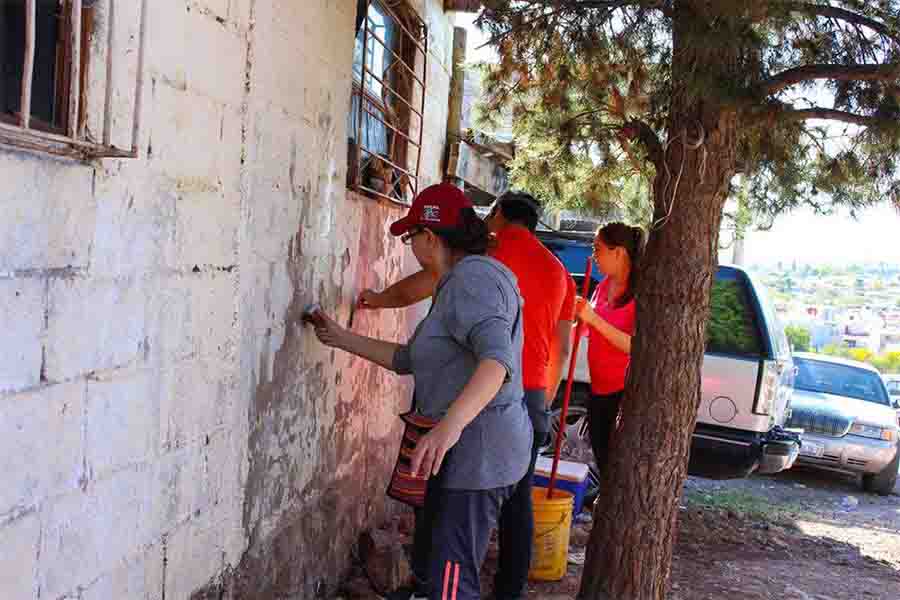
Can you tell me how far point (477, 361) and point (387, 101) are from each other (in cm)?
288

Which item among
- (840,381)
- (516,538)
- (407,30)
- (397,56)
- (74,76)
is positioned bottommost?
(516,538)

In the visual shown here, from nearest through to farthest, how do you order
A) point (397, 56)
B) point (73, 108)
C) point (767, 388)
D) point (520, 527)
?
point (73, 108)
point (520, 527)
point (397, 56)
point (767, 388)

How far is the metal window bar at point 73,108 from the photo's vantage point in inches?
69.9

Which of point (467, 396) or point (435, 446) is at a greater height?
point (467, 396)

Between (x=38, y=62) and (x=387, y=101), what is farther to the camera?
(x=387, y=101)

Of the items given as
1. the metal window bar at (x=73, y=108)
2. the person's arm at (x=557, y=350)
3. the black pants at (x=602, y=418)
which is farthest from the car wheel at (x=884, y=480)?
the metal window bar at (x=73, y=108)

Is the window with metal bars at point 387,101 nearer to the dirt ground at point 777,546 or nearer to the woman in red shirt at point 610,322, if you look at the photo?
the woman in red shirt at point 610,322

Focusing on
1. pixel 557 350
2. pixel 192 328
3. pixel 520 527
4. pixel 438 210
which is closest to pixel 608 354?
pixel 557 350

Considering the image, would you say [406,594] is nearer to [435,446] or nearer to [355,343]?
[355,343]

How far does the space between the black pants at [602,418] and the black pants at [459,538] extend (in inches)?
97.4

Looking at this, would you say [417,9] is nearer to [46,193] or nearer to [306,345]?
[306,345]

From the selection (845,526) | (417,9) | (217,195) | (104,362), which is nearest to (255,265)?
(217,195)

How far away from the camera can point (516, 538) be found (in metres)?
4.47

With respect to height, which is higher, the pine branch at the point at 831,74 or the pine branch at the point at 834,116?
the pine branch at the point at 831,74
